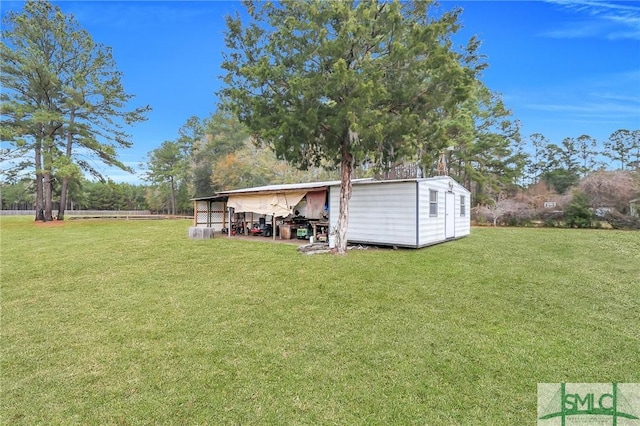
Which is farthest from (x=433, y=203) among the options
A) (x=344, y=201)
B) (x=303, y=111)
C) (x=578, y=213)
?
(x=578, y=213)

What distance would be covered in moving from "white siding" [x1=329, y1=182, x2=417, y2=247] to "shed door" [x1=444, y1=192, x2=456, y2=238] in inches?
99.2

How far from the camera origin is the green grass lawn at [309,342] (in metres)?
2.37

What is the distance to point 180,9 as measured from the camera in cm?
759

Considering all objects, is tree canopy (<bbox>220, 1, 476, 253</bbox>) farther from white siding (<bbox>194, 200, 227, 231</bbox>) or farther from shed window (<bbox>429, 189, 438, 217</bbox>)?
white siding (<bbox>194, 200, 227, 231</bbox>)

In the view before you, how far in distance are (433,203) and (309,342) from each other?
7.88m

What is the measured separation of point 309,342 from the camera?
11.3 feet

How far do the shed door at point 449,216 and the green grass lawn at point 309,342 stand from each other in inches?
166

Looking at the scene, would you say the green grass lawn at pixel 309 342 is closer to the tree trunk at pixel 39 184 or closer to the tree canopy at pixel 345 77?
the tree canopy at pixel 345 77

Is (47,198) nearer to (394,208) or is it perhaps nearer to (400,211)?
(394,208)

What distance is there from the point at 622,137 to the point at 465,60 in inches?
1081

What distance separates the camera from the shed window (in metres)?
9.89

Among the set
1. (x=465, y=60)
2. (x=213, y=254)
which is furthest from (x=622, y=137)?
(x=213, y=254)

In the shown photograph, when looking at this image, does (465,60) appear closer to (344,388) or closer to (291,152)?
(291,152)

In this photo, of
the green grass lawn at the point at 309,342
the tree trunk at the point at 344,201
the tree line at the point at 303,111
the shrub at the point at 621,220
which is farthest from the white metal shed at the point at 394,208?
the shrub at the point at 621,220
